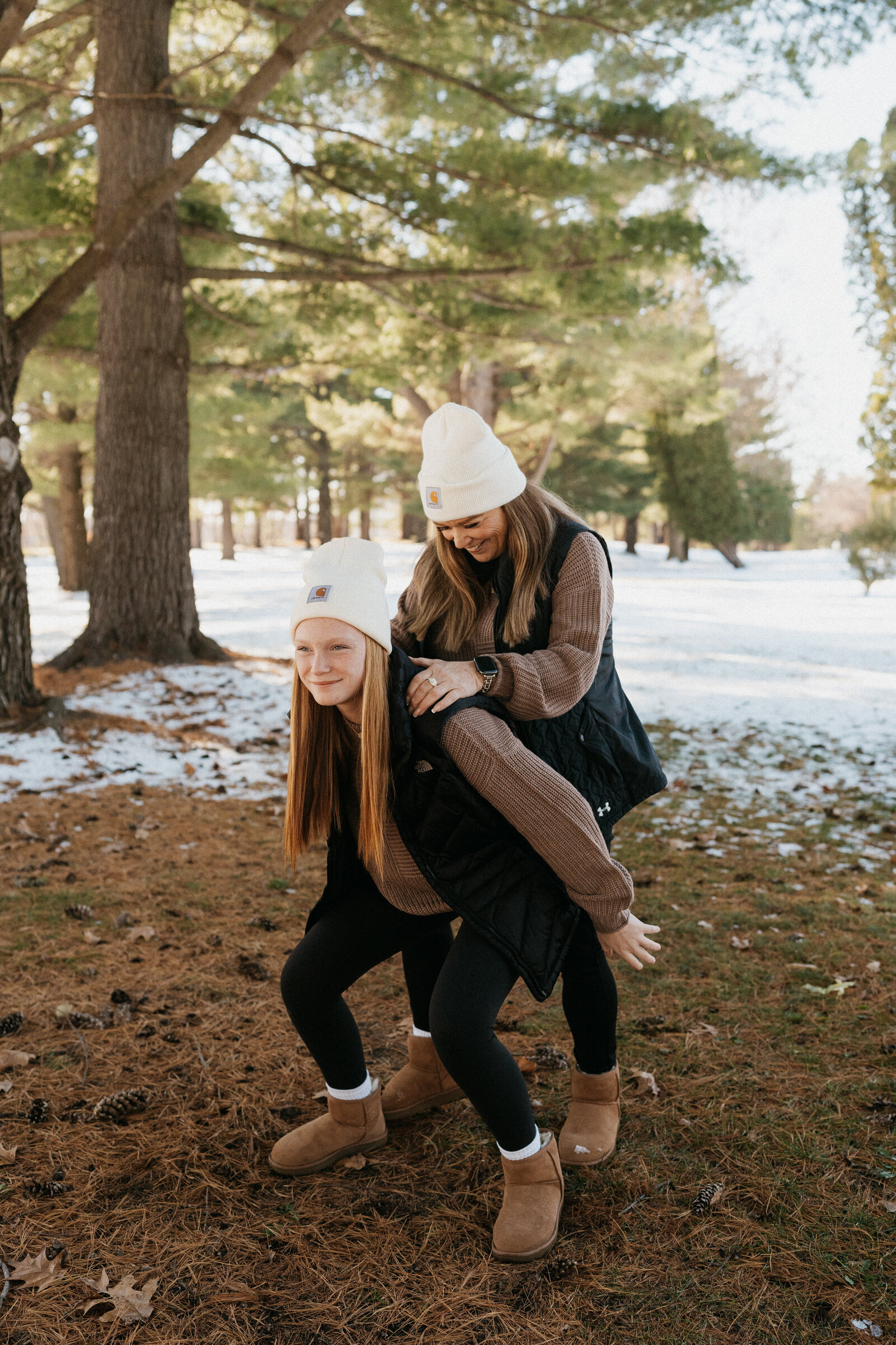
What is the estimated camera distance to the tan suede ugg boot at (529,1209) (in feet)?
6.75

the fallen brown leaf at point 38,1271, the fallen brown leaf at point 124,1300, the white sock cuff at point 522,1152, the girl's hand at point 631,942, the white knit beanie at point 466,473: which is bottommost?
the fallen brown leaf at point 124,1300

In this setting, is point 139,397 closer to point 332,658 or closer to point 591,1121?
point 332,658

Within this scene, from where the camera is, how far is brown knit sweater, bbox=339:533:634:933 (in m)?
2.07

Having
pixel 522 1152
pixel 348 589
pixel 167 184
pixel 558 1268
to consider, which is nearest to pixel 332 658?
pixel 348 589

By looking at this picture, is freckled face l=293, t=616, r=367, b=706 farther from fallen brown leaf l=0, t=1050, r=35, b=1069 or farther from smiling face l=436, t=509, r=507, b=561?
fallen brown leaf l=0, t=1050, r=35, b=1069

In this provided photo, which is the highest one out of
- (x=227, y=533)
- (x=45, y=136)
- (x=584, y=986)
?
(x=45, y=136)

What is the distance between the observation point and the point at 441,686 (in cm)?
217

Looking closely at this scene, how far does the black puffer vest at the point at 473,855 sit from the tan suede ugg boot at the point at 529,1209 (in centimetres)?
42

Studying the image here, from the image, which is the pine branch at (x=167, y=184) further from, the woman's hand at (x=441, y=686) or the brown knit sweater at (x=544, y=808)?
the brown knit sweater at (x=544, y=808)

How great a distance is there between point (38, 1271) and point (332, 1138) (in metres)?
0.71

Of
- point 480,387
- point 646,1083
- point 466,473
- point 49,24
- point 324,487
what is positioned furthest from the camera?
point 324,487

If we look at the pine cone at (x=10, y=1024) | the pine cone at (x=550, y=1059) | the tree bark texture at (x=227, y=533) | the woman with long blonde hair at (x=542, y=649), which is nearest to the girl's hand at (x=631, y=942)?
the woman with long blonde hair at (x=542, y=649)

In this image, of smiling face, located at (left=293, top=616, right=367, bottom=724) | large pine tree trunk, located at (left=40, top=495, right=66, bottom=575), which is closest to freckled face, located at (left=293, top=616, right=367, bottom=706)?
smiling face, located at (left=293, top=616, right=367, bottom=724)

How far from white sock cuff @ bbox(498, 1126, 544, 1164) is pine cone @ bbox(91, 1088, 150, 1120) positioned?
3.62 feet
